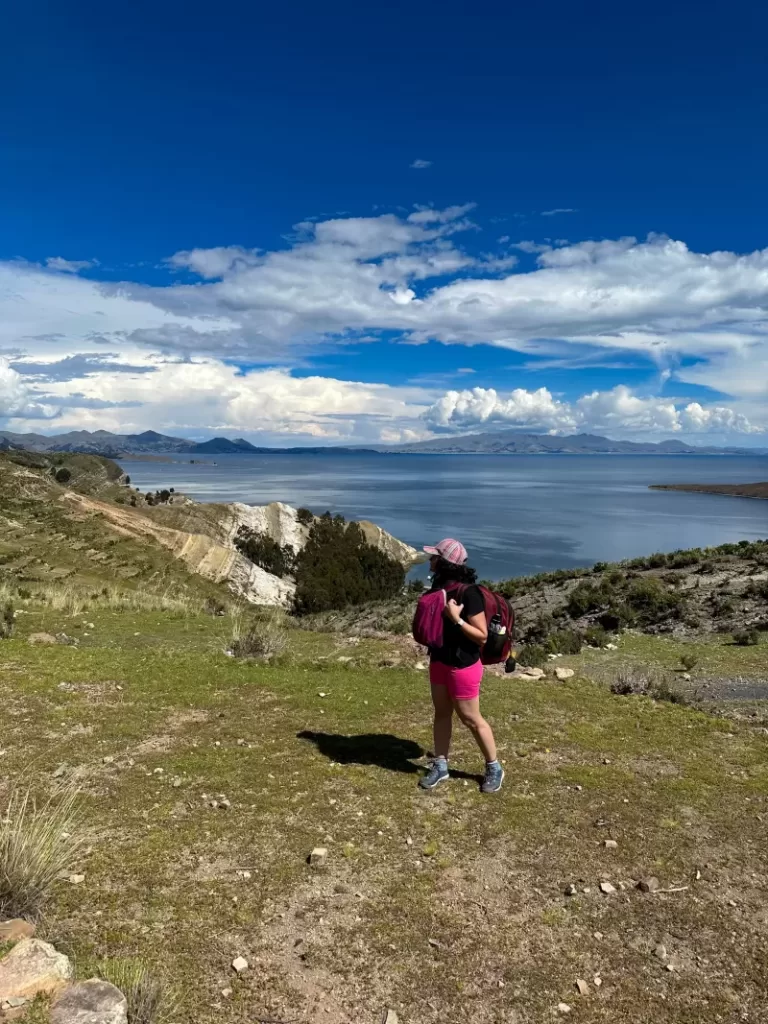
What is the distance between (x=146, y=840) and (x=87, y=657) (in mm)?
5846

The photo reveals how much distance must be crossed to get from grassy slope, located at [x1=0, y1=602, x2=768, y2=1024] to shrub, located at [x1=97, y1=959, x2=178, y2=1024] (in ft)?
0.36

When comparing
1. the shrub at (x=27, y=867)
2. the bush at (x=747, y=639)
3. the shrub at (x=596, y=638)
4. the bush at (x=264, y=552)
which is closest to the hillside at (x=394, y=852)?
the shrub at (x=27, y=867)

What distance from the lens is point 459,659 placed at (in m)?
5.52

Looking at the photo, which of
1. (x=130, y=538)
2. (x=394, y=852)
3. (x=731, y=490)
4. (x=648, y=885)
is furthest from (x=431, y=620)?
(x=731, y=490)

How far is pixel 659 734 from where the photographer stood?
741 cm

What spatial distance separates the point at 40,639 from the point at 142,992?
9.02m

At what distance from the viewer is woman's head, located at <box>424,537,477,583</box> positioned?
5492 millimetres

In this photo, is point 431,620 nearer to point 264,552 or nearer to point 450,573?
point 450,573

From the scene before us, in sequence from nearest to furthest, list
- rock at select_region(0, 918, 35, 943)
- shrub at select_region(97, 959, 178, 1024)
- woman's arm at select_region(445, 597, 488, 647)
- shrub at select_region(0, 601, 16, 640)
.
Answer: shrub at select_region(97, 959, 178, 1024)
rock at select_region(0, 918, 35, 943)
woman's arm at select_region(445, 597, 488, 647)
shrub at select_region(0, 601, 16, 640)

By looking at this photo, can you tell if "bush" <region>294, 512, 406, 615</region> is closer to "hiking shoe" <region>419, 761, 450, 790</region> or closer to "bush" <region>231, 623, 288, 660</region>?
"bush" <region>231, 623, 288, 660</region>

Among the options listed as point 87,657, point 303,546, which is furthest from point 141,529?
point 87,657

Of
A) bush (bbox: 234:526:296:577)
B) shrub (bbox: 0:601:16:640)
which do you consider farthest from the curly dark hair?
bush (bbox: 234:526:296:577)

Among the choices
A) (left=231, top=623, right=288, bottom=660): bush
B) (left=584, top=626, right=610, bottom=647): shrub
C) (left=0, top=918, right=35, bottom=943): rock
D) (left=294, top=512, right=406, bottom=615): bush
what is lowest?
(left=294, top=512, right=406, bottom=615): bush

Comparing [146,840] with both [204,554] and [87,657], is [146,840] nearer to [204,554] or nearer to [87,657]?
[87,657]
